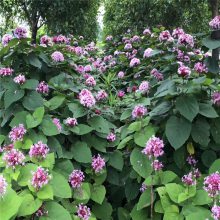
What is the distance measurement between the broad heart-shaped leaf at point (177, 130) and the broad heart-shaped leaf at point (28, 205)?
0.69 m

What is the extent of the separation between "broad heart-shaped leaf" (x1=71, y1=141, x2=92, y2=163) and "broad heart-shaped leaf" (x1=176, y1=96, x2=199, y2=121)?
1.64ft

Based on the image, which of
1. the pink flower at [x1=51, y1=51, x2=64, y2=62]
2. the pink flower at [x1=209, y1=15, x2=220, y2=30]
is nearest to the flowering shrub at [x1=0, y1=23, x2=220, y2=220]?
the pink flower at [x1=51, y1=51, x2=64, y2=62]

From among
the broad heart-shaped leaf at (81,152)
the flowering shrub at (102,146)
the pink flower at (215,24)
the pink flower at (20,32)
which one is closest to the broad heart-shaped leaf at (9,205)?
the flowering shrub at (102,146)

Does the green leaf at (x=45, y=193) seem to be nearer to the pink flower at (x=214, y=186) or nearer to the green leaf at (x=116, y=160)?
the pink flower at (x=214, y=186)

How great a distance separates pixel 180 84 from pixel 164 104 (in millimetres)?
126

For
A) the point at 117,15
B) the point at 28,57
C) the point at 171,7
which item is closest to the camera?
the point at 28,57

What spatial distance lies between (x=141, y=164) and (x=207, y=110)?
0.41 meters

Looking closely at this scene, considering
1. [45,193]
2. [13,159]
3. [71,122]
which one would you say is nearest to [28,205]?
[45,193]

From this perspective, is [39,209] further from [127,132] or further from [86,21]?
[86,21]

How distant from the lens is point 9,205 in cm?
128

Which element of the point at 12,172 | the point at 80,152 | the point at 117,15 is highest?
the point at 12,172

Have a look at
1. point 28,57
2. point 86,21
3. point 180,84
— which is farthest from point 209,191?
point 86,21

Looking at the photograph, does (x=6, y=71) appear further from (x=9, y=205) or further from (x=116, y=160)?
(x=9, y=205)

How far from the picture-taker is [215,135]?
1.91 meters
